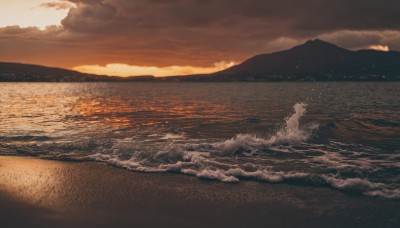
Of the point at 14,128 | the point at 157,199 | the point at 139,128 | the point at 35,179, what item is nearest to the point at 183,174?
the point at 157,199

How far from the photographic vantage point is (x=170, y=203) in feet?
30.6

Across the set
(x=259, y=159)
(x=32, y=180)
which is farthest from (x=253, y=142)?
(x=32, y=180)

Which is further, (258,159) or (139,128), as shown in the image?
(139,128)

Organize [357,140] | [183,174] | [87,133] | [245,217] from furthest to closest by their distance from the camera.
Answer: [87,133]
[357,140]
[183,174]
[245,217]

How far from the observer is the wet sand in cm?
809

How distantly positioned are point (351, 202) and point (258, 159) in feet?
18.5

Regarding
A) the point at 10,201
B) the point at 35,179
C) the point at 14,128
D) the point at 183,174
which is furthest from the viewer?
the point at 14,128

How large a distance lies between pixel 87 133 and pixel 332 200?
57.4 ft

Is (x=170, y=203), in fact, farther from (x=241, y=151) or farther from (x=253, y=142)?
(x=253, y=142)

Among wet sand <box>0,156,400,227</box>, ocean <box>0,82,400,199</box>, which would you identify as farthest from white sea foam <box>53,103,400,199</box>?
wet sand <box>0,156,400,227</box>

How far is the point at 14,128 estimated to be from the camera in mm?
25016

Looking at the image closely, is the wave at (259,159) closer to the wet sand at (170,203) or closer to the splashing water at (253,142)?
the splashing water at (253,142)

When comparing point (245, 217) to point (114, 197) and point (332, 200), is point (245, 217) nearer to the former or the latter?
point (332, 200)

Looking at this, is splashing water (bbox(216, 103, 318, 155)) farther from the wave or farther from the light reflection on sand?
the light reflection on sand
